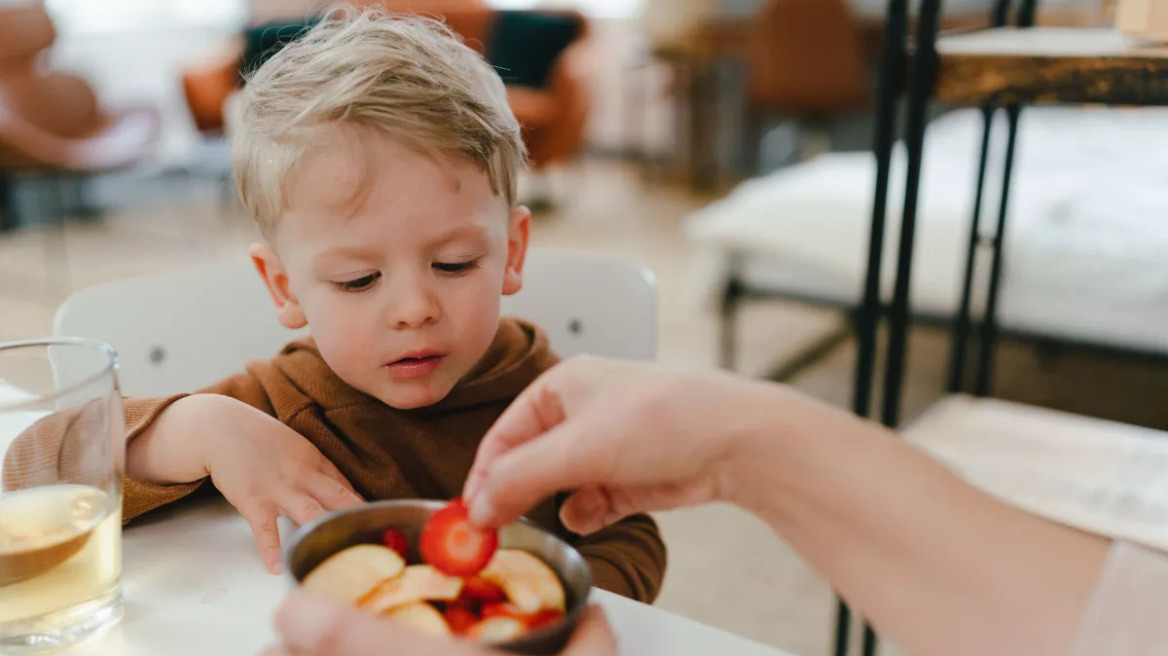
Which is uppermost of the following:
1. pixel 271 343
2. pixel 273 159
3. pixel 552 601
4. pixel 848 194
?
pixel 273 159

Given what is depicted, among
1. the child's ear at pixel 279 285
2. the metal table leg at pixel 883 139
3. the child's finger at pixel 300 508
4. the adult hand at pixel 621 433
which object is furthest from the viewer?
the metal table leg at pixel 883 139

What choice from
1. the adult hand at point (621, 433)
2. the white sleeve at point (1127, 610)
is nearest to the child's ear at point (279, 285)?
the adult hand at point (621, 433)

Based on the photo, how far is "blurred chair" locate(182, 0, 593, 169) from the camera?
4.25m

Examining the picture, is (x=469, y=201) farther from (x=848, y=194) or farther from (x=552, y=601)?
(x=848, y=194)

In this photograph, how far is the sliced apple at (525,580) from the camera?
1.33 ft

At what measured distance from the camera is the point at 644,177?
5363 millimetres

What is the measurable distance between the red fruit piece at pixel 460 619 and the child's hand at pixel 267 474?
0.68ft

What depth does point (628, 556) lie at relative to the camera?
2.50ft

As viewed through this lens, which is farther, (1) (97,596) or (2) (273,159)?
(2) (273,159)

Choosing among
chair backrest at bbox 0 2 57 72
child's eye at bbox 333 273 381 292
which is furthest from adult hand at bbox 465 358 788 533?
chair backrest at bbox 0 2 57 72

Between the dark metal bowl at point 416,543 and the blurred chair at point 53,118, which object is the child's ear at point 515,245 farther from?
the blurred chair at point 53,118

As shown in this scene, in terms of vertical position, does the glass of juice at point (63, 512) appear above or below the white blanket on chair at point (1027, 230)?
above

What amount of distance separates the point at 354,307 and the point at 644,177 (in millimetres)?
4736

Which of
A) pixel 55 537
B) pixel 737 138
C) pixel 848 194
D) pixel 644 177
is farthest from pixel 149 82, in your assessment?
pixel 55 537
